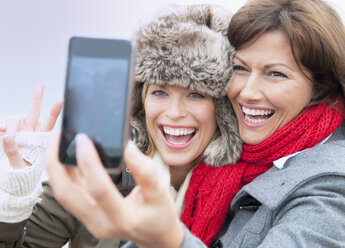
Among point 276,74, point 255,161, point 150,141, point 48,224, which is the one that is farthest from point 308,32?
point 48,224

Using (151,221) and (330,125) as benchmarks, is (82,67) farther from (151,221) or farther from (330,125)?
(330,125)

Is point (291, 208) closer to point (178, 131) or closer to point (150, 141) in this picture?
point (178, 131)

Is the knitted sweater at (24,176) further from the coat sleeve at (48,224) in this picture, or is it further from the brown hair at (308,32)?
the brown hair at (308,32)

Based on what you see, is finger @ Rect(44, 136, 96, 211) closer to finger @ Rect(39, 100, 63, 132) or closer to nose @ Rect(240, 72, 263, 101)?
finger @ Rect(39, 100, 63, 132)

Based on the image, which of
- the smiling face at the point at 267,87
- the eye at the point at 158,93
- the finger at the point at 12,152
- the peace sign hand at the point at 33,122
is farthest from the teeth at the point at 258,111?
the finger at the point at 12,152

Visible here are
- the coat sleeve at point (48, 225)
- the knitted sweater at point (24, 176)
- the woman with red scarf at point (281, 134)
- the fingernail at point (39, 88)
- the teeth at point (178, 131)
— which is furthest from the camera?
the coat sleeve at point (48, 225)

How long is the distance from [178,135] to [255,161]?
407mm

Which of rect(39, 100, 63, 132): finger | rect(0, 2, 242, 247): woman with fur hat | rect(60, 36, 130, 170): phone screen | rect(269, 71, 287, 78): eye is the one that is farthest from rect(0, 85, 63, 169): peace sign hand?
rect(269, 71, 287, 78): eye

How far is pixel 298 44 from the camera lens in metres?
1.82

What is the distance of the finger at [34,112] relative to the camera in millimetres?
1727

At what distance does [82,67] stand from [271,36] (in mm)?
1090

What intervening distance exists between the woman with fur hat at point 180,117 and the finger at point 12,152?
0.29 m

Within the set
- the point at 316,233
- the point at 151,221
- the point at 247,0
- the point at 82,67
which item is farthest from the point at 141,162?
the point at 247,0

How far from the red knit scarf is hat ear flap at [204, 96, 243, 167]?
0.04 metres
